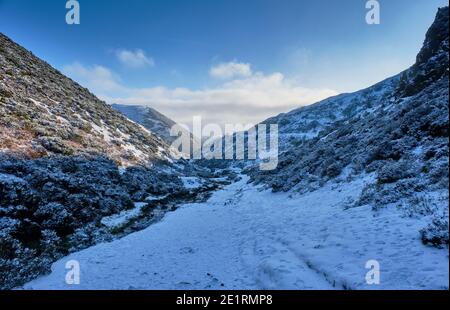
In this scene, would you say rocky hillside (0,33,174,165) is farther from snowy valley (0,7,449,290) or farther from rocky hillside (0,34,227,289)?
snowy valley (0,7,449,290)

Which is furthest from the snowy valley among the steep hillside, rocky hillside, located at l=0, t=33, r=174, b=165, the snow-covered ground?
the steep hillside

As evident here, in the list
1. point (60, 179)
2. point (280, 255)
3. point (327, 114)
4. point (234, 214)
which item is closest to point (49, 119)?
A: point (60, 179)

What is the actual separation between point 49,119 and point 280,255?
33053 millimetres

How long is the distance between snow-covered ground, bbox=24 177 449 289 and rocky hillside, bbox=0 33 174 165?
16447 millimetres

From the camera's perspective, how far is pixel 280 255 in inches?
471

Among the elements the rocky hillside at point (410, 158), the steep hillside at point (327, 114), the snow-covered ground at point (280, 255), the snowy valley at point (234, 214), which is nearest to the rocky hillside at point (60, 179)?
the snowy valley at point (234, 214)

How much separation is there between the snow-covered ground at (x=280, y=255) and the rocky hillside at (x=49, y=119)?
16.4 m

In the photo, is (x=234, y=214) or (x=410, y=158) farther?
(x=234, y=214)

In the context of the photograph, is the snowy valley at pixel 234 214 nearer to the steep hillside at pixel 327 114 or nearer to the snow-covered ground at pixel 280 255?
the snow-covered ground at pixel 280 255

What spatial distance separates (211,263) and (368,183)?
1019 cm

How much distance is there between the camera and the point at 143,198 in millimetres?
30625

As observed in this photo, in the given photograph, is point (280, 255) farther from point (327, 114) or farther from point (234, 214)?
point (327, 114)
